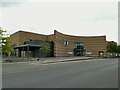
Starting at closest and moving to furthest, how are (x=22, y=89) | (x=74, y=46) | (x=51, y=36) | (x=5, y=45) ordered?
(x=22, y=89) < (x=5, y=45) < (x=51, y=36) < (x=74, y=46)

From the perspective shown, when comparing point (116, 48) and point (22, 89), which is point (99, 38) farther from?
point (22, 89)

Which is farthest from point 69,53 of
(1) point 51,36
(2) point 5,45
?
(2) point 5,45

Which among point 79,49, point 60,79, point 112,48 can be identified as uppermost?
point 112,48

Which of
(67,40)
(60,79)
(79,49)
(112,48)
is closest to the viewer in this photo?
(60,79)

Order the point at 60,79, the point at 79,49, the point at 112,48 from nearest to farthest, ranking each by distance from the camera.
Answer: the point at 60,79
the point at 79,49
the point at 112,48

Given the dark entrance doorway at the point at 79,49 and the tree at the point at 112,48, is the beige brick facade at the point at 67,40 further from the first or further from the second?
the tree at the point at 112,48

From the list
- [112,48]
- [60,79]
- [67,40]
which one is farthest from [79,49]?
[60,79]

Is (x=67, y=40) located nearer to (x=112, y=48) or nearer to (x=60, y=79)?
(x=112, y=48)

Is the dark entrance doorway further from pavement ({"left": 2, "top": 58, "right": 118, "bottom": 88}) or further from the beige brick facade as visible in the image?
pavement ({"left": 2, "top": 58, "right": 118, "bottom": 88})

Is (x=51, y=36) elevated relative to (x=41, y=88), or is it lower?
elevated

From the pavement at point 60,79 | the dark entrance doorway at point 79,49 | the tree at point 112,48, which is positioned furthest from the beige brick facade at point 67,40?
the pavement at point 60,79

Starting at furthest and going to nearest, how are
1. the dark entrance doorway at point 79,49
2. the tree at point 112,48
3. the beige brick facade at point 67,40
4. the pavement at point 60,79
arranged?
the tree at point 112,48
the dark entrance doorway at point 79,49
the beige brick facade at point 67,40
the pavement at point 60,79

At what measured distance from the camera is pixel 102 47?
120 meters

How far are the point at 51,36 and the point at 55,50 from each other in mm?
8693
